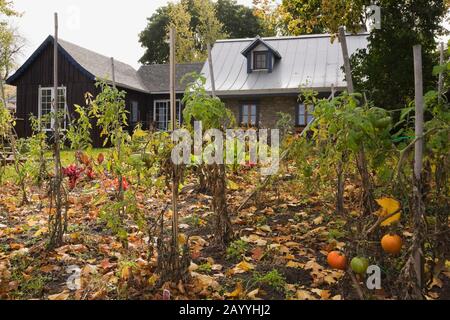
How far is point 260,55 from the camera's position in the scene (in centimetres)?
1927

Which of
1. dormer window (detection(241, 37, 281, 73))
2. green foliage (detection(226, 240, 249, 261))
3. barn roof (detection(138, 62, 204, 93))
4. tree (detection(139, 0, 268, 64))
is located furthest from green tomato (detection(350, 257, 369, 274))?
tree (detection(139, 0, 268, 64))

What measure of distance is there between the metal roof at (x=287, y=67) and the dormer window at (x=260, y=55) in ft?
0.77

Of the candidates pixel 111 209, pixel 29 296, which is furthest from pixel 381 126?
pixel 29 296

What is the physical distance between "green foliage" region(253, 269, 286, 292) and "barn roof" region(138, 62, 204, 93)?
60.5ft

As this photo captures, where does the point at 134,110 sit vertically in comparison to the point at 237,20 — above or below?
below

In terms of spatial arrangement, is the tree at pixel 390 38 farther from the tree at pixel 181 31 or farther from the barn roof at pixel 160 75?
the tree at pixel 181 31

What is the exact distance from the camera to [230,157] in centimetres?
417

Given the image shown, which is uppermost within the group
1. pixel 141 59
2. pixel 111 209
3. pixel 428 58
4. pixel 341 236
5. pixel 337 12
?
pixel 141 59

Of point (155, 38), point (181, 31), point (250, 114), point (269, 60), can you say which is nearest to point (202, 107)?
point (250, 114)

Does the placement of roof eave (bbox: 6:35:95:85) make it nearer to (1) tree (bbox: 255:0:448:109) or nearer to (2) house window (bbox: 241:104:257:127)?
(2) house window (bbox: 241:104:257:127)

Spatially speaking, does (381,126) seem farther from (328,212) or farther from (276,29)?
(276,29)

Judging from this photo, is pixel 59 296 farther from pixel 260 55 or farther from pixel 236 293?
pixel 260 55

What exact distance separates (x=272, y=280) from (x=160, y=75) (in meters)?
21.1

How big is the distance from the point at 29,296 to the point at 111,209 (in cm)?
86
